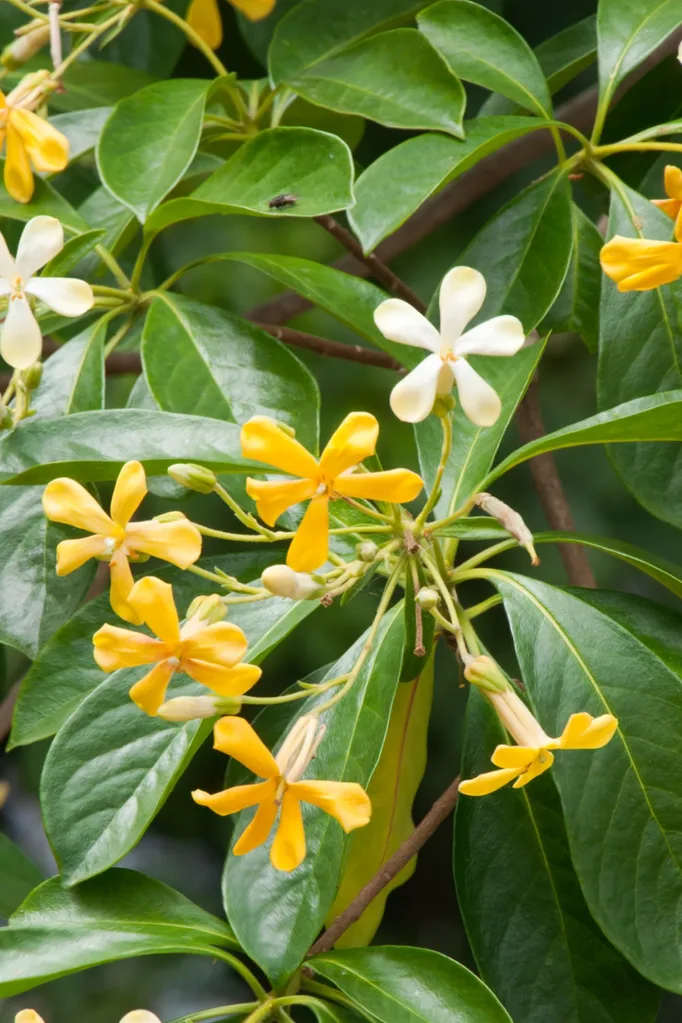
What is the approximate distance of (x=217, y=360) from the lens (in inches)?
32.1

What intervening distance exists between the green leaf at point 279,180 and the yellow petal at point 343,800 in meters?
0.37

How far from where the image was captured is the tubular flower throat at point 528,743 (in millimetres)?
555

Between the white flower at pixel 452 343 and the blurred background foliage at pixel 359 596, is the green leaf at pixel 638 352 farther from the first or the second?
the blurred background foliage at pixel 359 596

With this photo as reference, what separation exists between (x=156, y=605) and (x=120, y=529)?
7 cm

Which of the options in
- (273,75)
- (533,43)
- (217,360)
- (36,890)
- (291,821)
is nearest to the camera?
(291,821)

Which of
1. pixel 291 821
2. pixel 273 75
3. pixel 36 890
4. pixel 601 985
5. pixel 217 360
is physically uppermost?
pixel 273 75

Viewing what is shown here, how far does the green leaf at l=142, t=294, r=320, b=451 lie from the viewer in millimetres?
777

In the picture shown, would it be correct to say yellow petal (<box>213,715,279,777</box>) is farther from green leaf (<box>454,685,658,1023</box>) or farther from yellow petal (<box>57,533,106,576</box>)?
green leaf (<box>454,685,658,1023</box>)

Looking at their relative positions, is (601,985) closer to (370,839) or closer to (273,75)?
(370,839)

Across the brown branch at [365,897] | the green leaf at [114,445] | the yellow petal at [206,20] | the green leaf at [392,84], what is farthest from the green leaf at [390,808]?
the yellow petal at [206,20]

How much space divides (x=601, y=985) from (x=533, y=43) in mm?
911

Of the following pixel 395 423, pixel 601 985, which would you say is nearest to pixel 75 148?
pixel 395 423

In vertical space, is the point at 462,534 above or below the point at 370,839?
above

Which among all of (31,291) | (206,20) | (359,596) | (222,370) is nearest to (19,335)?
(31,291)
